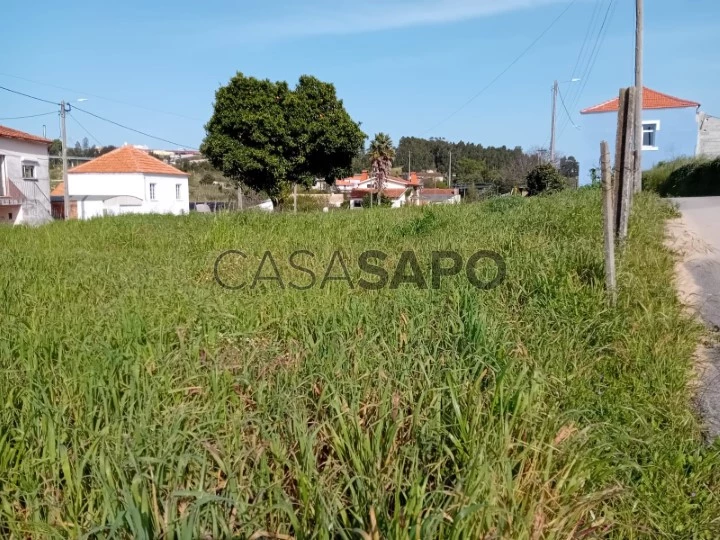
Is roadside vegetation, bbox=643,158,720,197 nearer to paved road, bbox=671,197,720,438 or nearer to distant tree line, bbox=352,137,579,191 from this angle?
paved road, bbox=671,197,720,438

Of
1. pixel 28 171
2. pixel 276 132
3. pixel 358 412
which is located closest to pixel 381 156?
pixel 276 132

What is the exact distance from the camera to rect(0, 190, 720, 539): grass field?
79.6 inches

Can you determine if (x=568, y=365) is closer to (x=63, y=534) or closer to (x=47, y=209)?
(x=63, y=534)

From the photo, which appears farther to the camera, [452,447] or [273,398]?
[273,398]

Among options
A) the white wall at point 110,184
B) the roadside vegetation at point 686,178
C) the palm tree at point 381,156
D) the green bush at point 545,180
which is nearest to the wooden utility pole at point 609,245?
the roadside vegetation at point 686,178

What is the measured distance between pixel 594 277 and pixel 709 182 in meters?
16.4

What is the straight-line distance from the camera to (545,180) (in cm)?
2403

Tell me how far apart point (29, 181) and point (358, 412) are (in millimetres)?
26073

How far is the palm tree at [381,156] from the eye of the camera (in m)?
40.6

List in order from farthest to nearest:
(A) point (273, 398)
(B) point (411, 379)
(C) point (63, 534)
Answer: (B) point (411, 379) → (A) point (273, 398) → (C) point (63, 534)

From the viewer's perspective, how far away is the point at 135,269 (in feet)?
19.9

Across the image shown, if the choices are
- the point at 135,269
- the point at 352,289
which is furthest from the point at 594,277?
the point at 135,269

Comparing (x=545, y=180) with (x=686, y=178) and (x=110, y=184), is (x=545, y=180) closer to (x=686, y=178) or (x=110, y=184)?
(x=686, y=178)

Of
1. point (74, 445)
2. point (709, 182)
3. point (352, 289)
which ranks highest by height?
point (709, 182)
